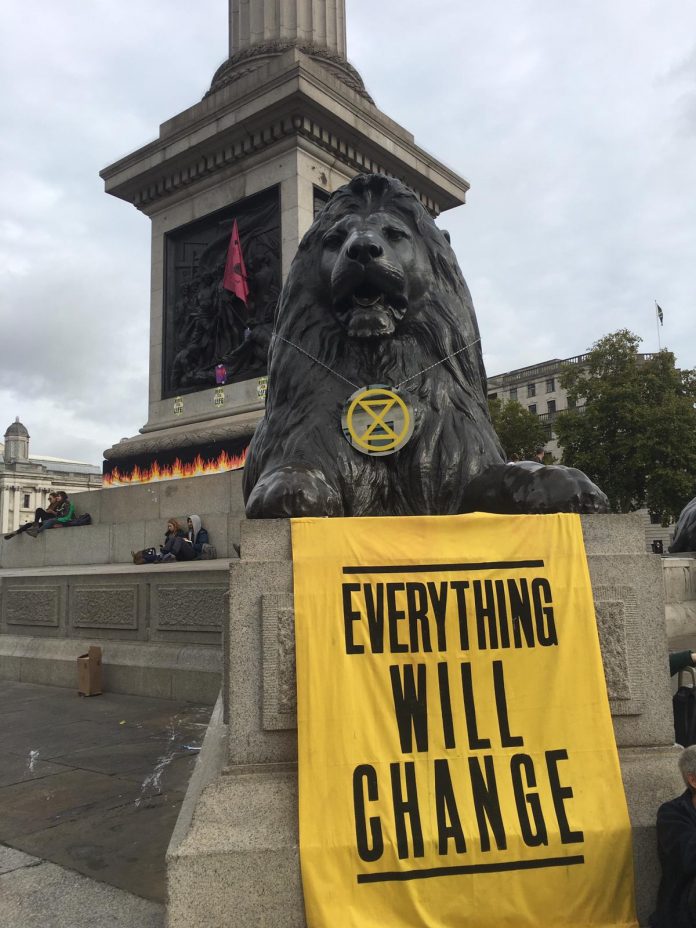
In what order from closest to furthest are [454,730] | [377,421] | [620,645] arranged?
1. [454,730]
2. [620,645]
3. [377,421]

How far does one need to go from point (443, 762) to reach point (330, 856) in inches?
18.4

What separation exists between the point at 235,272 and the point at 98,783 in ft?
30.1

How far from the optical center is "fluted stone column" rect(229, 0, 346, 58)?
13.3 metres

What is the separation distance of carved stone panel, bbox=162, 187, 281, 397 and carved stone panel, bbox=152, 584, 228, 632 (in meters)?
5.42

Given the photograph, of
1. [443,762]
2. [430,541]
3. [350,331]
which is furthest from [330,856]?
[350,331]

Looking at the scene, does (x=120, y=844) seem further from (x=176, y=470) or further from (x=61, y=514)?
(x=61, y=514)

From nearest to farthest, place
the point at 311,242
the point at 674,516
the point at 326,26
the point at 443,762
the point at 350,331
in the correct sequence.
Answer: the point at 443,762 → the point at 350,331 → the point at 311,242 → the point at 326,26 → the point at 674,516

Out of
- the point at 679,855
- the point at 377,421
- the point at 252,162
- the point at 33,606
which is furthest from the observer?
the point at 252,162

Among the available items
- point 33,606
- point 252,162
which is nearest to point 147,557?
point 33,606

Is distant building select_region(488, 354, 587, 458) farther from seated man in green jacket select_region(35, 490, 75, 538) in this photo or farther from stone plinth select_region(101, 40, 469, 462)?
seated man in green jacket select_region(35, 490, 75, 538)

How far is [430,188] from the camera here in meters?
13.1

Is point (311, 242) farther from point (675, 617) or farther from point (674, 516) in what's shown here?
point (674, 516)

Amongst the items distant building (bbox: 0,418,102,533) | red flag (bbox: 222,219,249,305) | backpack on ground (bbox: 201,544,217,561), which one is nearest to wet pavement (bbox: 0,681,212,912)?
backpack on ground (bbox: 201,544,217,561)

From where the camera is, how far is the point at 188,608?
22.0 ft
